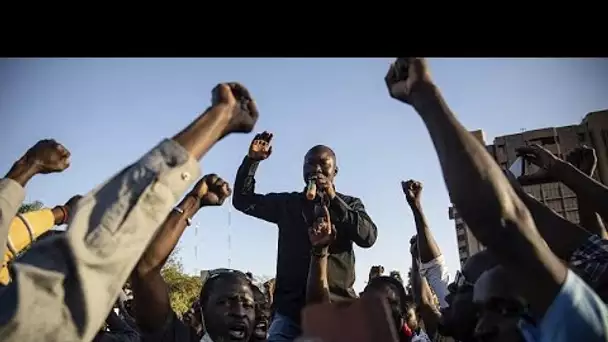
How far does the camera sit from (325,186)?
316 cm

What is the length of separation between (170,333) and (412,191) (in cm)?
209

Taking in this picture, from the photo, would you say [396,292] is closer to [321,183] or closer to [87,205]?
[321,183]

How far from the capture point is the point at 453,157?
4.47 feet

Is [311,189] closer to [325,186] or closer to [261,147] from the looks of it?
[325,186]

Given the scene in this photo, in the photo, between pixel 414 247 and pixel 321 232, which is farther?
pixel 414 247

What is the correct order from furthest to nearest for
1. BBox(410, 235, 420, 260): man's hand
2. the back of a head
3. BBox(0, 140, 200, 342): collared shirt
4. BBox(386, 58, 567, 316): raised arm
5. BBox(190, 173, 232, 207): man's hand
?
BBox(410, 235, 420, 260): man's hand → the back of a head → BBox(190, 173, 232, 207): man's hand → BBox(386, 58, 567, 316): raised arm → BBox(0, 140, 200, 342): collared shirt

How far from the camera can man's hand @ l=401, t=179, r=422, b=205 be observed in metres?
3.79

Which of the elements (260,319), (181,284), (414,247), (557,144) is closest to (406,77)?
(260,319)

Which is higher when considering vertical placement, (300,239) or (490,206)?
(300,239)

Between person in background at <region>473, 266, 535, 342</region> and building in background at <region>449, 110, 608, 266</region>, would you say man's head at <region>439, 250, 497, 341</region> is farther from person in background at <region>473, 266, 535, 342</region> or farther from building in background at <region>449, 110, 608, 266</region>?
building in background at <region>449, 110, 608, 266</region>

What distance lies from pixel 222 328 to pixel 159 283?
737 millimetres

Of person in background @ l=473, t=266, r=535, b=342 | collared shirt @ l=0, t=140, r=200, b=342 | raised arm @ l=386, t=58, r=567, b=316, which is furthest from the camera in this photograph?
person in background @ l=473, t=266, r=535, b=342

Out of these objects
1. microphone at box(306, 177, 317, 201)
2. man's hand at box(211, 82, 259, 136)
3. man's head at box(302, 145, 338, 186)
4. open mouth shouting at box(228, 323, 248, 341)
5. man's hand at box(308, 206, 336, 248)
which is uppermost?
man's head at box(302, 145, 338, 186)

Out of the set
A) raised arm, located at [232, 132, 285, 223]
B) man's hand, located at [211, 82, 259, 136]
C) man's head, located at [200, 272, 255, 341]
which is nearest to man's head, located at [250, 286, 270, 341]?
man's head, located at [200, 272, 255, 341]
